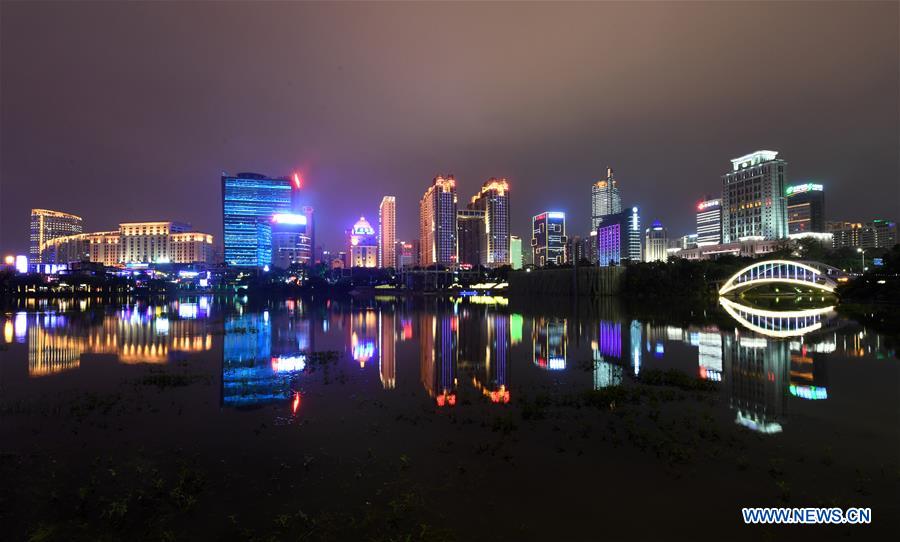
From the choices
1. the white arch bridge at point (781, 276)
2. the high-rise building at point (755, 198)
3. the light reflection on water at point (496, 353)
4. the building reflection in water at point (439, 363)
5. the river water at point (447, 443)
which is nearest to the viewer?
the river water at point (447, 443)

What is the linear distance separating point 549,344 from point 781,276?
93.2 metres

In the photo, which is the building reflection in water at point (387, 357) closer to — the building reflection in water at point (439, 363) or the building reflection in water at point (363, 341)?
the building reflection in water at point (363, 341)

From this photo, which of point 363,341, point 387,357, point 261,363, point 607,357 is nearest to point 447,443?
point 387,357

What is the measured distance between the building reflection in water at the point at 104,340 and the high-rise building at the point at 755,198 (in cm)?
18040

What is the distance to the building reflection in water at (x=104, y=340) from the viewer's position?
2478 centimetres

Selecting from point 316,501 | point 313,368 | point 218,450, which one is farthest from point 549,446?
point 313,368

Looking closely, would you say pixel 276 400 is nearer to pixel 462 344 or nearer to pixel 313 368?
pixel 313 368

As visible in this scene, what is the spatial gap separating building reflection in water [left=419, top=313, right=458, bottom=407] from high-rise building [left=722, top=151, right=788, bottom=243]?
166 m

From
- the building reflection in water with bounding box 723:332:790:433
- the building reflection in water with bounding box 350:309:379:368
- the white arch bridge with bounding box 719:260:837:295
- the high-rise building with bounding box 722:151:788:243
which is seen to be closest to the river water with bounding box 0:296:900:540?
the building reflection in water with bounding box 723:332:790:433

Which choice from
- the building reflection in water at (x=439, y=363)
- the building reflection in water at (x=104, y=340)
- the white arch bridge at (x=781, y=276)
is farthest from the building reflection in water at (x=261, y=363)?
the white arch bridge at (x=781, y=276)

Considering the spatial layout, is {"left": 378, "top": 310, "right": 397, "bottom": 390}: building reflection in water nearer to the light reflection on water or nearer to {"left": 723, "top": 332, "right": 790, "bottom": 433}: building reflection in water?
the light reflection on water

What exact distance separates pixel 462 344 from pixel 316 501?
2214 centimetres

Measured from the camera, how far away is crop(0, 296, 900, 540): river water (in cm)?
816

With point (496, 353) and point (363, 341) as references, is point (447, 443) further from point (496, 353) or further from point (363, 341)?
point (363, 341)
